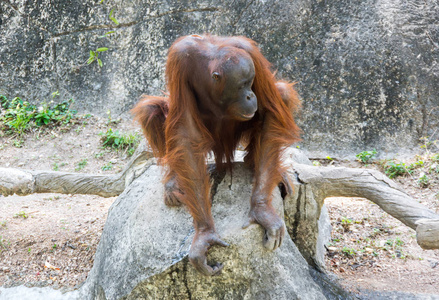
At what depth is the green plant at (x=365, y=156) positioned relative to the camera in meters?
4.91

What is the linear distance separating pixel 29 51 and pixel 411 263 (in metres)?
5.06

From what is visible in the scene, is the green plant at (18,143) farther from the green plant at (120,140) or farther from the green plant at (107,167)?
the green plant at (107,167)

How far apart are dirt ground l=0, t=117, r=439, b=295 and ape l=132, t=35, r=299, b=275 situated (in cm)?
104

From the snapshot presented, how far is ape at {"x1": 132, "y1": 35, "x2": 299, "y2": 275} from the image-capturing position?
96.3 inches

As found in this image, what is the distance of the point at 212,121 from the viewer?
111 inches

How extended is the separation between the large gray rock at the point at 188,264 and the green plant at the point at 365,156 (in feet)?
7.94

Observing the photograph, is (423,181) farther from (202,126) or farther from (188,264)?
(188,264)

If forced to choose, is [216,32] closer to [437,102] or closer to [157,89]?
[157,89]

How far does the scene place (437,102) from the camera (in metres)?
4.87

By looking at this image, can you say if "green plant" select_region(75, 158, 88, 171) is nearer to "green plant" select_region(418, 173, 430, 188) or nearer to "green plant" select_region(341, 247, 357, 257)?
"green plant" select_region(341, 247, 357, 257)

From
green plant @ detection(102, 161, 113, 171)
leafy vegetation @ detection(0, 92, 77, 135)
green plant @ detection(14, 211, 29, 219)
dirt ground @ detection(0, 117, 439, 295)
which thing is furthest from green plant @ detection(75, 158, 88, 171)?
green plant @ detection(14, 211, 29, 219)

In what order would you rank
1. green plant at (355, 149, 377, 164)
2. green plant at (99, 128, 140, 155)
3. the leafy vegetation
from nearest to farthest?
green plant at (355, 149, 377, 164), green plant at (99, 128, 140, 155), the leafy vegetation

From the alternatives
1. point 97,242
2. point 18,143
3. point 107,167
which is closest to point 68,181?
point 97,242

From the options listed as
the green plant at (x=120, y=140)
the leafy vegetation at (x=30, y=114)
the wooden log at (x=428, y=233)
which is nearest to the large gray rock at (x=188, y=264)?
the wooden log at (x=428, y=233)
